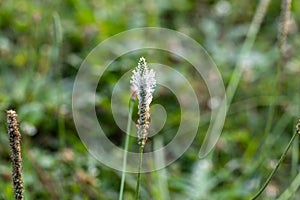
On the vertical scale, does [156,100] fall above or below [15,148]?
above

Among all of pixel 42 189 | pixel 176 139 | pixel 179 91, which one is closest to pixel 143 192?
pixel 42 189

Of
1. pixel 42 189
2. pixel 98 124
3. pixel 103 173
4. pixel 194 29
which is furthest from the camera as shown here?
pixel 194 29

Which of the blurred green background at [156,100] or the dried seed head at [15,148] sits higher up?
the blurred green background at [156,100]

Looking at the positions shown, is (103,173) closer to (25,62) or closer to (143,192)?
(143,192)

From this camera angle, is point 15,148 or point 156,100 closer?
point 15,148

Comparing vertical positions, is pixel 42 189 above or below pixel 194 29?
below
